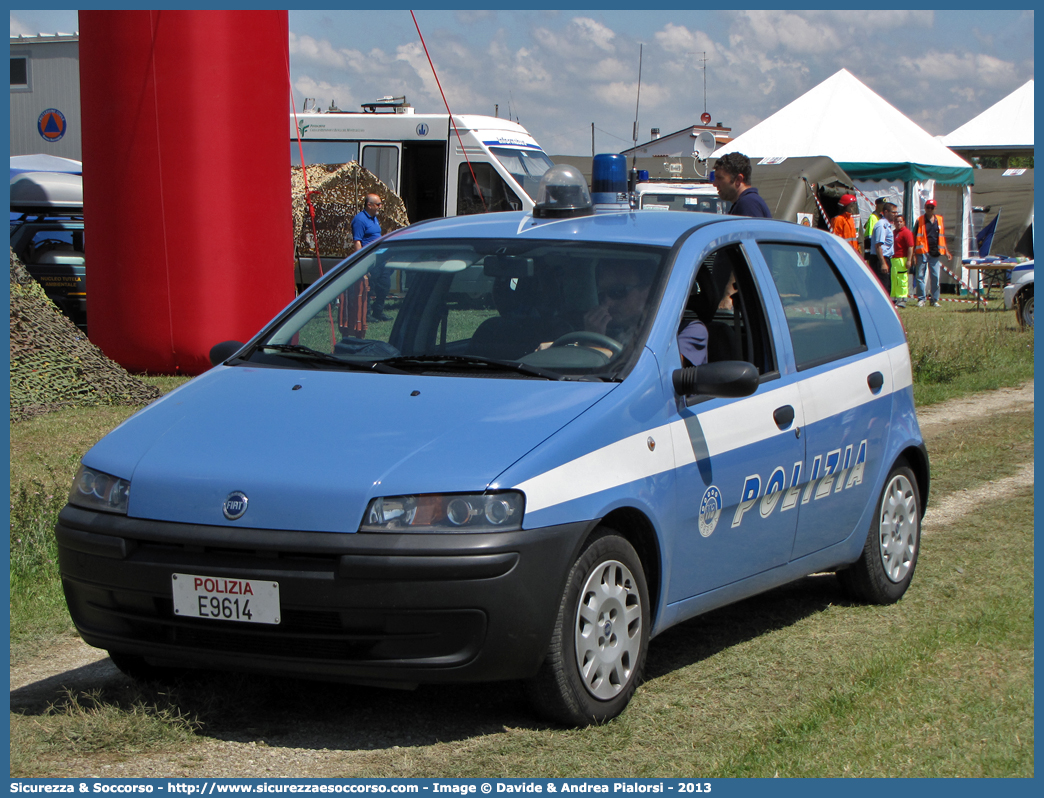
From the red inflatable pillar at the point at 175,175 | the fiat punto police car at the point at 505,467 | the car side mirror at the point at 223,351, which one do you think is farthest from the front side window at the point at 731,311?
the red inflatable pillar at the point at 175,175

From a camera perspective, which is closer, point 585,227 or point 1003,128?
point 585,227

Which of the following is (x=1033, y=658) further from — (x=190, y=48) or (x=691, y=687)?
(x=190, y=48)

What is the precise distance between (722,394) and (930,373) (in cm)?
1122

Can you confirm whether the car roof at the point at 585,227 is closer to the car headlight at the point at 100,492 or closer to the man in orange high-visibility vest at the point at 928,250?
the car headlight at the point at 100,492

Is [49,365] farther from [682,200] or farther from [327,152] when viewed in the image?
[682,200]

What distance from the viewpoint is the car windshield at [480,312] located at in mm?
4660

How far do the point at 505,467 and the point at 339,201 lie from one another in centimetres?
1708

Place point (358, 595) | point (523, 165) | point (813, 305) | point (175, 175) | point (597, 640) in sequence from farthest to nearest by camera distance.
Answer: point (523, 165), point (175, 175), point (813, 305), point (597, 640), point (358, 595)

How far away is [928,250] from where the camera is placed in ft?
83.7

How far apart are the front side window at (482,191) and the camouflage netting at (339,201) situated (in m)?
1.08

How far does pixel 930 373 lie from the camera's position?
1496cm

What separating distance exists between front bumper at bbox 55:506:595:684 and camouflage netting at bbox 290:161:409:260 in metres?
16.2

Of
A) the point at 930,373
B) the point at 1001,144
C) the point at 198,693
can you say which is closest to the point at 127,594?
the point at 198,693

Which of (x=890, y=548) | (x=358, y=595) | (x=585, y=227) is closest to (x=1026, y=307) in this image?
(x=890, y=548)
